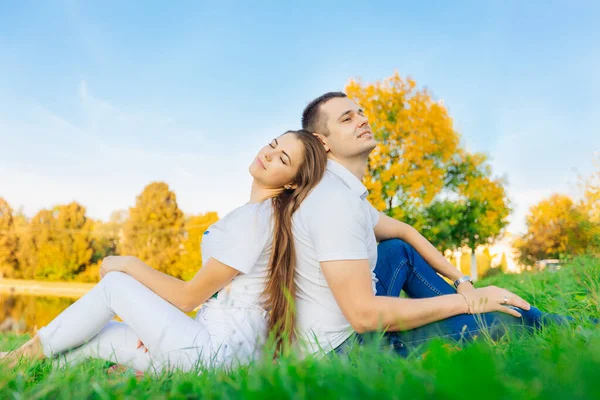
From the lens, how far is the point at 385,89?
16812 mm

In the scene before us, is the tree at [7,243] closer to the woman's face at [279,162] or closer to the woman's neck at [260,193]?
the woman's neck at [260,193]

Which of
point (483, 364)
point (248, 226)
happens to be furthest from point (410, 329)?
point (483, 364)

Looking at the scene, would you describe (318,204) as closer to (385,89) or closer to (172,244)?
(385,89)

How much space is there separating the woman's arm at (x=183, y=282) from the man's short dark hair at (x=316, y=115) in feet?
5.23

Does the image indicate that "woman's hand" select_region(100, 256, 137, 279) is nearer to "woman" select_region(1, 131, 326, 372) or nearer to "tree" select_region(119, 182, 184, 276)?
"woman" select_region(1, 131, 326, 372)

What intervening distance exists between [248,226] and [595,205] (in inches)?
274

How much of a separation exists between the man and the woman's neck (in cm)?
37

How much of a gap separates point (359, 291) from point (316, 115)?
198 cm

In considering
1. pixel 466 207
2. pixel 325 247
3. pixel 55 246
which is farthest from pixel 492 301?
pixel 55 246

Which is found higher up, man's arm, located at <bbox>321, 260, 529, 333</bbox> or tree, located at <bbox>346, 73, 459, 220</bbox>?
tree, located at <bbox>346, 73, 459, 220</bbox>

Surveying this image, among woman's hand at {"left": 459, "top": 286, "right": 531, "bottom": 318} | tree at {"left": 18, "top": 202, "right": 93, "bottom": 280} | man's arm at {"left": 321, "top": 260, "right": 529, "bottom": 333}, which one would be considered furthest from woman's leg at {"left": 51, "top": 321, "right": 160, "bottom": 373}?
tree at {"left": 18, "top": 202, "right": 93, "bottom": 280}

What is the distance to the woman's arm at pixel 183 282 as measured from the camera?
2646 millimetres

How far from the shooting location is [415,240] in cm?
378

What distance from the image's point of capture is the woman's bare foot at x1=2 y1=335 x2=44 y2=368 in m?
2.64
